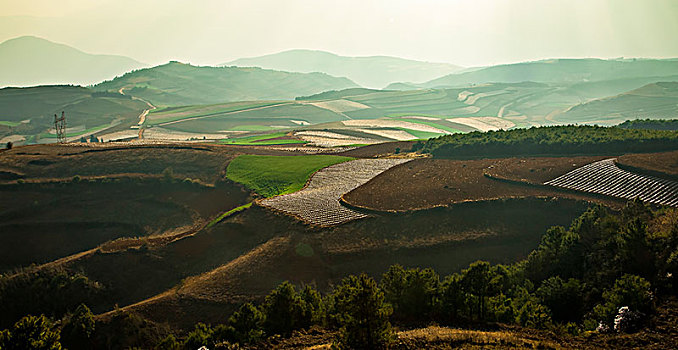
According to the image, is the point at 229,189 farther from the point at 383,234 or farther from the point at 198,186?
the point at 383,234

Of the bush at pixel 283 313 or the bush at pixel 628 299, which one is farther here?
the bush at pixel 283 313

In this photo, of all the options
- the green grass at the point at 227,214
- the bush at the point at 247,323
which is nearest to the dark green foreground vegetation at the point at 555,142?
the green grass at the point at 227,214

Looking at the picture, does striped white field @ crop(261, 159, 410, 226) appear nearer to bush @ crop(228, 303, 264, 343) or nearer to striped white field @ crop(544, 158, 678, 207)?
bush @ crop(228, 303, 264, 343)

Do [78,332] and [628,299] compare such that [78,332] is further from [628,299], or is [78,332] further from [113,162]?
[113,162]

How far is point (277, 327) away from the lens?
33656 mm

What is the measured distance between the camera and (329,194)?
221ft

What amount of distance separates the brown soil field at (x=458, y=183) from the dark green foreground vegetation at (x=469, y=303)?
18193 mm

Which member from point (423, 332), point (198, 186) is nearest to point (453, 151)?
point (198, 186)

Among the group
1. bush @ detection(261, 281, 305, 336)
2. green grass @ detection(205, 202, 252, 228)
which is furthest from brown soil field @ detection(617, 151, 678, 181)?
green grass @ detection(205, 202, 252, 228)

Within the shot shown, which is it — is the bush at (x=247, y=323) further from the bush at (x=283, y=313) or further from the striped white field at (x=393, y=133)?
the striped white field at (x=393, y=133)

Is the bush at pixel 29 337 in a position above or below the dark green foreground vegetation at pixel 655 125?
below

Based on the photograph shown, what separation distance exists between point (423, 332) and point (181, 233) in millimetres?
41262

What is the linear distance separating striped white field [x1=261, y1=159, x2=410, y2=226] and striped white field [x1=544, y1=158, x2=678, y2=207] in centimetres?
2893

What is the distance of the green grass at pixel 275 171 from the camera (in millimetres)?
75188
